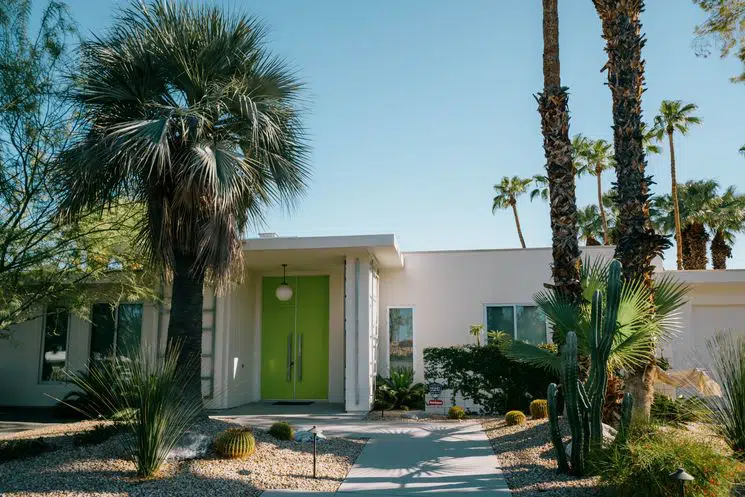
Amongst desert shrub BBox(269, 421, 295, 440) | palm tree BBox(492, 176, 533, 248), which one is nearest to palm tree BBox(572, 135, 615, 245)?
palm tree BBox(492, 176, 533, 248)

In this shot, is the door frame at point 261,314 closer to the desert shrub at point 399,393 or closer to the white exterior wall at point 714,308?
the desert shrub at point 399,393

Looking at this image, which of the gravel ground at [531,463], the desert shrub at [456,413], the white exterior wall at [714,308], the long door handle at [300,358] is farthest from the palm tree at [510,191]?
the gravel ground at [531,463]

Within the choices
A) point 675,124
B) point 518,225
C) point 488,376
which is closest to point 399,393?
point 488,376

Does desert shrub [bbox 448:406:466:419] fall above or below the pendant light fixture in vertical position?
below

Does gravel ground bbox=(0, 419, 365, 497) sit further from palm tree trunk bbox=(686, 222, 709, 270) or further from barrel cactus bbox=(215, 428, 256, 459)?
palm tree trunk bbox=(686, 222, 709, 270)

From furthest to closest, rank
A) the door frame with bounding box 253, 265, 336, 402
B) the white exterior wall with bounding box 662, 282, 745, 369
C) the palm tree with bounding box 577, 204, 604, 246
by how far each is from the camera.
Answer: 1. the palm tree with bounding box 577, 204, 604, 246
2. the white exterior wall with bounding box 662, 282, 745, 369
3. the door frame with bounding box 253, 265, 336, 402

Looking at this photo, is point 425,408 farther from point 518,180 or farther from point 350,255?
point 518,180

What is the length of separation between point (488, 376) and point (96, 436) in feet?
23.9

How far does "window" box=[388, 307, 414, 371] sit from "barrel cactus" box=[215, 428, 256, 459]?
284 inches

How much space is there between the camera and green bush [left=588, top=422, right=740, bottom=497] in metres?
4.91

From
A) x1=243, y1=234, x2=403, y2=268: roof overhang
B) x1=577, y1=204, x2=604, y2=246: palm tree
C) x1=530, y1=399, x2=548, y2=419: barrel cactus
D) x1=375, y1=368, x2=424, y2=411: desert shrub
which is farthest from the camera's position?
x1=577, y1=204, x2=604, y2=246: palm tree

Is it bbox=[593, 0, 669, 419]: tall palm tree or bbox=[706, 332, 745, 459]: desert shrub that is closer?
bbox=[706, 332, 745, 459]: desert shrub

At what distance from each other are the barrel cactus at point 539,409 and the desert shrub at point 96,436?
22.1ft

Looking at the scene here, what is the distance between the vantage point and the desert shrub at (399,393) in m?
12.8
